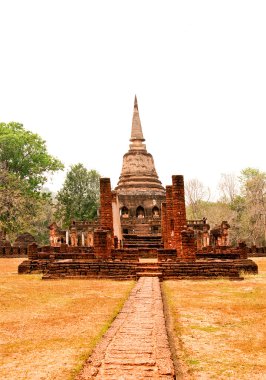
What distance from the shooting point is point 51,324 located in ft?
20.3

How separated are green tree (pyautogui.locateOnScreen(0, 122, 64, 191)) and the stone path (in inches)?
1372

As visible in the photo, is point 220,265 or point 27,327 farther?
point 220,265

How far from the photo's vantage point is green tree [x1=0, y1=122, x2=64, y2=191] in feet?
130

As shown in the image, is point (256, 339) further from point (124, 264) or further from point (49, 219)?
point (49, 219)

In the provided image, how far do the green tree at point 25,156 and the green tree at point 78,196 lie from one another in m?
3.06

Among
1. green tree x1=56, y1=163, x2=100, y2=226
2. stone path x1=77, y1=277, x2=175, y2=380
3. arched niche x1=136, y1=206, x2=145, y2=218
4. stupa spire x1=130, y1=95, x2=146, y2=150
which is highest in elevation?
stupa spire x1=130, y1=95, x2=146, y2=150

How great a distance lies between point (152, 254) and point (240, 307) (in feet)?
48.8

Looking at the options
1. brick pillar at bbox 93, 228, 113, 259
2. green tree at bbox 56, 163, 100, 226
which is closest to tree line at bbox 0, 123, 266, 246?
green tree at bbox 56, 163, 100, 226

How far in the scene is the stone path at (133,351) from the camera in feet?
12.7

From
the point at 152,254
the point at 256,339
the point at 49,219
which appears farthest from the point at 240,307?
the point at 49,219

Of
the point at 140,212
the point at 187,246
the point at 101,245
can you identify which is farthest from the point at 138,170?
the point at 187,246

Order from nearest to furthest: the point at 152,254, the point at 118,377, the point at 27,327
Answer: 1. the point at 118,377
2. the point at 27,327
3. the point at 152,254

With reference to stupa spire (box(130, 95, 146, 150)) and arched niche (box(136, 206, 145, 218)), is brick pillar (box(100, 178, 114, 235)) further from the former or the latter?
stupa spire (box(130, 95, 146, 150))

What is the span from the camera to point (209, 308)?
295 inches
